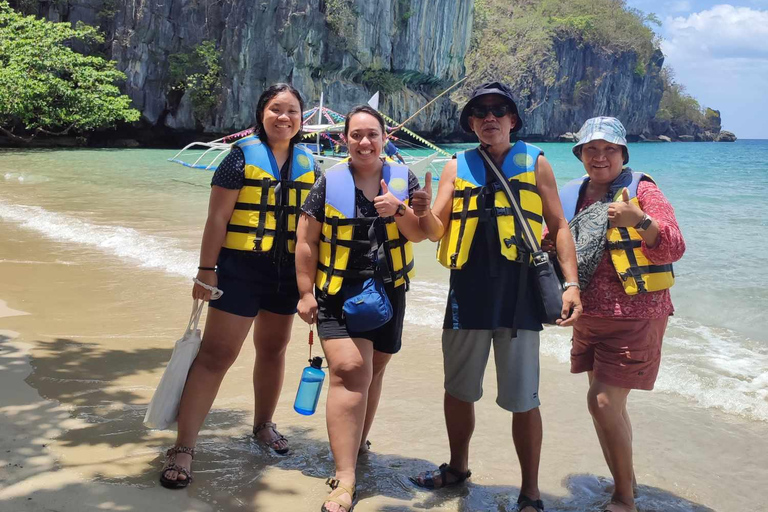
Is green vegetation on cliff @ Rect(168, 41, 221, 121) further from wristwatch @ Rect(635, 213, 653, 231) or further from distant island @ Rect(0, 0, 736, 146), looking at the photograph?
wristwatch @ Rect(635, 213, 653, 231)

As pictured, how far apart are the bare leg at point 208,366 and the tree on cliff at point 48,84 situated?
30.5 metres

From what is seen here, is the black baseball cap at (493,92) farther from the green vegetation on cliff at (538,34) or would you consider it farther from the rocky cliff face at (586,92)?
the rocky cliff face at (586,92)

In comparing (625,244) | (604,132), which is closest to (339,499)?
(625,244)

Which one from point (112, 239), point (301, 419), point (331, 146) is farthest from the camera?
point (331, 146)

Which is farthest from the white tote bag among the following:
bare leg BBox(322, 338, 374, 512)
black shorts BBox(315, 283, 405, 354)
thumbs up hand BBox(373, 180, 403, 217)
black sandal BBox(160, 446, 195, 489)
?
thumbs up hand BBox(373, 180, 403, 217)

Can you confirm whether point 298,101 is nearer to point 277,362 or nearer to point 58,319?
point 277,362

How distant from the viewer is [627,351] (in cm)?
283

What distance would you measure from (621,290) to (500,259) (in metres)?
0.53

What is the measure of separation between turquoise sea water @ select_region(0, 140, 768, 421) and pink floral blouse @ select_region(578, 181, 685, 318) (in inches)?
75.3

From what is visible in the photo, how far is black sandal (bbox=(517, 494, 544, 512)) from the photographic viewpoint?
2.81 metres

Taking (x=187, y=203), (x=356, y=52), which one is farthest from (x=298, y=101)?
(x=356, y=52)

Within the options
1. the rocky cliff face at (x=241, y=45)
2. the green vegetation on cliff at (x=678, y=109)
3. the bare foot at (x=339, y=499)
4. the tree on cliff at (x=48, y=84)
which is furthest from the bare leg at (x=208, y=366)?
the green vegetation on cliff at (x=678, y=109)

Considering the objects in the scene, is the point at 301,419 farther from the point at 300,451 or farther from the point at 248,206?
the point at 248,206

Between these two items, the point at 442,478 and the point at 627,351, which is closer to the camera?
the point at 627,351
